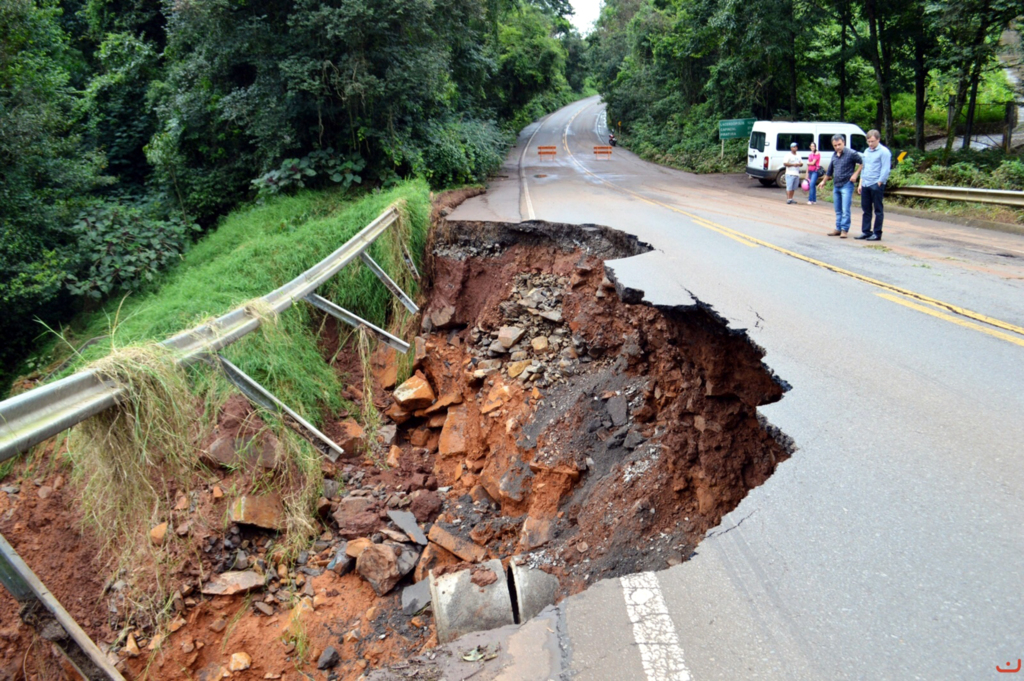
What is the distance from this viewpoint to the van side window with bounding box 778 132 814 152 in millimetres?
21297

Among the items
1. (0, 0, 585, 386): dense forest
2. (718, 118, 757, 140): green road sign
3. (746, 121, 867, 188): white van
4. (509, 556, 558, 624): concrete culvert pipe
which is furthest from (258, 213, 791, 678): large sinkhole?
(718, 118, 757, 140): green road sign

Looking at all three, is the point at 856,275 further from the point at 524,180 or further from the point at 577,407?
the point at 524,180

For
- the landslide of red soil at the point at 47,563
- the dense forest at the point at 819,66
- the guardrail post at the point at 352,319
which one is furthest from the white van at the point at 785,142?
the landslide of red soil at the point at 47,563

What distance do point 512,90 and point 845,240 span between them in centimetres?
3708

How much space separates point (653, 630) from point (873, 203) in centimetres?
966

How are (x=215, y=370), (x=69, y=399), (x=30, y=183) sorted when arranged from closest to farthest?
(x=69, y=399) → (x=215, y=370) → (x=30, y=183)

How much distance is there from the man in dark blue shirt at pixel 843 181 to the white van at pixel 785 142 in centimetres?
1047

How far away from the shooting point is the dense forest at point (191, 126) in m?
12.2

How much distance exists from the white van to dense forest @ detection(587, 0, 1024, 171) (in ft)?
5.29

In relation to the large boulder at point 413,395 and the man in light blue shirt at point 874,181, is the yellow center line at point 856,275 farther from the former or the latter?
the large boulder at point 413,395

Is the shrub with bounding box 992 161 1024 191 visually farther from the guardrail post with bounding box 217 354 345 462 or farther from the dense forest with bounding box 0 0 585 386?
the guardrail post with bounding box 217 354 345 462

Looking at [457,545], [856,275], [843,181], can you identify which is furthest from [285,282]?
[843,181]

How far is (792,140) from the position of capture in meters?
21.4

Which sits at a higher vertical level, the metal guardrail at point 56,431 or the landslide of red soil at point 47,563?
the metal guardrail at point 56,431
